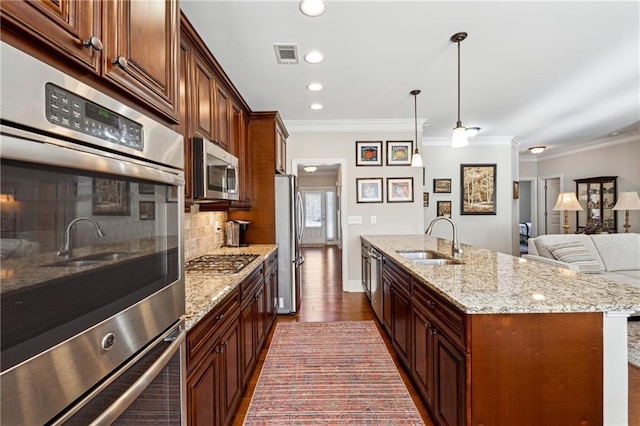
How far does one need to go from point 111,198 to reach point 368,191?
4.25 m

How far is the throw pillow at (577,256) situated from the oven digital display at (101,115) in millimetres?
4714

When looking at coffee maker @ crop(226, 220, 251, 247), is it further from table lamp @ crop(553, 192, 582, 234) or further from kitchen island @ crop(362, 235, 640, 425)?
table lamp @ crop(553, 192, 582, 234)

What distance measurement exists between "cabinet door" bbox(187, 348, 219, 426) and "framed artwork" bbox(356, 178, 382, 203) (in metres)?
3.60

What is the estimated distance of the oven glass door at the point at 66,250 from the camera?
519 mm

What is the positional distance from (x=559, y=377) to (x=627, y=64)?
10.6 feet

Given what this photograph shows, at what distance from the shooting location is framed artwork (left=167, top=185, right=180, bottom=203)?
101cm

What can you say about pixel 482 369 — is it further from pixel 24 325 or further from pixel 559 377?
pixel 24 325

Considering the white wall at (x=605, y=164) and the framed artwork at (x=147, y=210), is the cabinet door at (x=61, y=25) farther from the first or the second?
the white wall at (x=605, y=164)

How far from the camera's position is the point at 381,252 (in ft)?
10.2

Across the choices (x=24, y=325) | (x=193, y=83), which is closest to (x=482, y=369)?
(x=24, y=325)

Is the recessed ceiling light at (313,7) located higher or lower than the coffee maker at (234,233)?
higher

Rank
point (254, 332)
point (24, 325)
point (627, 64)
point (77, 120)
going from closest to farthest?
1. point (24, 325)
2. point (77, 120)
3. point (254, 332)
4. point (627, 64)

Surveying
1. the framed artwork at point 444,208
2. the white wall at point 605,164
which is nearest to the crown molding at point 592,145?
the white wall at point 605,164

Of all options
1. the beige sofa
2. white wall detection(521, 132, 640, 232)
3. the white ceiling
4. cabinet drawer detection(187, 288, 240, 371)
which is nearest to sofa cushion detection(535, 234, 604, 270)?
the beige sofa
